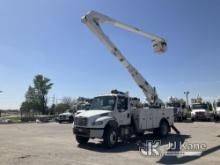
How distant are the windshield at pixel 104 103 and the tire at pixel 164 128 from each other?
4.70 metres

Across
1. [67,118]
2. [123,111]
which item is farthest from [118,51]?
[67,118]

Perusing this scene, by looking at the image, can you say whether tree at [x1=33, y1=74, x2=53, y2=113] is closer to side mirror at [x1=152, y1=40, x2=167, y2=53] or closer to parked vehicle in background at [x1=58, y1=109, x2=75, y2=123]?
parked vehicle in background at [x1=58, y1=109, x2=75, y2=123]

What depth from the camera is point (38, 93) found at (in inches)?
3482

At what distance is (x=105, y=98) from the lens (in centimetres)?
1524

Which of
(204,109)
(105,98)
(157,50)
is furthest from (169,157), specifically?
(204,109)

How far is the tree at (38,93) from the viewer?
85.7m

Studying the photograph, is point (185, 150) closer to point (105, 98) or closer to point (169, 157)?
point (169, 157)

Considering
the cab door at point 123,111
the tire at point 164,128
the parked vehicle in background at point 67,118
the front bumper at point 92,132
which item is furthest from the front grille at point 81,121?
the parked vehicle in background at point 67,118

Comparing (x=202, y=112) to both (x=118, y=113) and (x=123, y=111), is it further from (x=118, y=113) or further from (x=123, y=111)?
(x=118, y=113)

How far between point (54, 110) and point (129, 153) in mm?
63050

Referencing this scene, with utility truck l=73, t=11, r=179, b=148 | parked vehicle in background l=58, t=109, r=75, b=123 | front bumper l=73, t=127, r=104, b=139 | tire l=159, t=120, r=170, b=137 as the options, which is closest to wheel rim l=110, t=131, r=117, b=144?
utility truck l=73, t=11, r=179, b=148

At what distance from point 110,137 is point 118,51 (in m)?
7.77

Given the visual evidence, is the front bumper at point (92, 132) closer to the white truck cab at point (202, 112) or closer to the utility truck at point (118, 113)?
the utility truck at point (118, 113)

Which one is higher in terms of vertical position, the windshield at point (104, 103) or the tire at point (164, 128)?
the windshield at point (104, 103)
